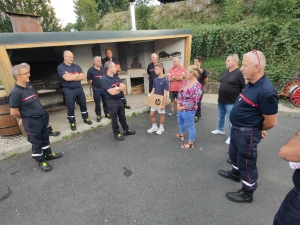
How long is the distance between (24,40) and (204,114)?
4.89 meters

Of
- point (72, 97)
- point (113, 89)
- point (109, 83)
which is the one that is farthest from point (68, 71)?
point (113, 89)

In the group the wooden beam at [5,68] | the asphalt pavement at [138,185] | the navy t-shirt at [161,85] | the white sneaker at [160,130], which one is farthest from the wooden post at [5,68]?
the white sneaker at [160,130]

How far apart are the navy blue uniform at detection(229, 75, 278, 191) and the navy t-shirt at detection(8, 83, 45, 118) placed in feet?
10.1

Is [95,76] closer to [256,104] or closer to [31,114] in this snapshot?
[31,114]

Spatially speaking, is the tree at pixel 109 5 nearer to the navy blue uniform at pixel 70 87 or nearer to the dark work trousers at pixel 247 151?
the navy blue uniform at pixel 70 87

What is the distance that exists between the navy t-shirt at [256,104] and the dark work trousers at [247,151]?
92 millimetres

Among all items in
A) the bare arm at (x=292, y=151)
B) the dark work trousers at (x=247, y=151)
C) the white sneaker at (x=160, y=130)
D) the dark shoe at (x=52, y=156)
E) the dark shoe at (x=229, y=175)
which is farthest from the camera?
the white sneaker at (x=160, y=130)

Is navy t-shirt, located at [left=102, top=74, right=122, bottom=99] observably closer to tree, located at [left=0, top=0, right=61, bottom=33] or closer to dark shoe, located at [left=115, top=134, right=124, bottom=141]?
dark shoe, located at [left=115, top=134, right=124, bottom=141]

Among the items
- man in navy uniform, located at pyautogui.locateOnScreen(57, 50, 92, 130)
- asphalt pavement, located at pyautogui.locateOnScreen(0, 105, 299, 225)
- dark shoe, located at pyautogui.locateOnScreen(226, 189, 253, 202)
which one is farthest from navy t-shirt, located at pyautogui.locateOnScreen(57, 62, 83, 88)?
dark shoe, located at pyautogui.locateOnScreen(226, 189, 253, 202)

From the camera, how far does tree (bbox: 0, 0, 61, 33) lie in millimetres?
10773

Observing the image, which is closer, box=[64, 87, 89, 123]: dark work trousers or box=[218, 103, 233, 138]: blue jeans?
box=[218, 103, 233, 138]: blue jeans

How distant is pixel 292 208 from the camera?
1.30 metres

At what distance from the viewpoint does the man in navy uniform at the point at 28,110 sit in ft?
8.97

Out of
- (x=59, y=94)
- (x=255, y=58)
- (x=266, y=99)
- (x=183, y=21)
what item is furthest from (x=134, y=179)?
(x=183, y=21)
